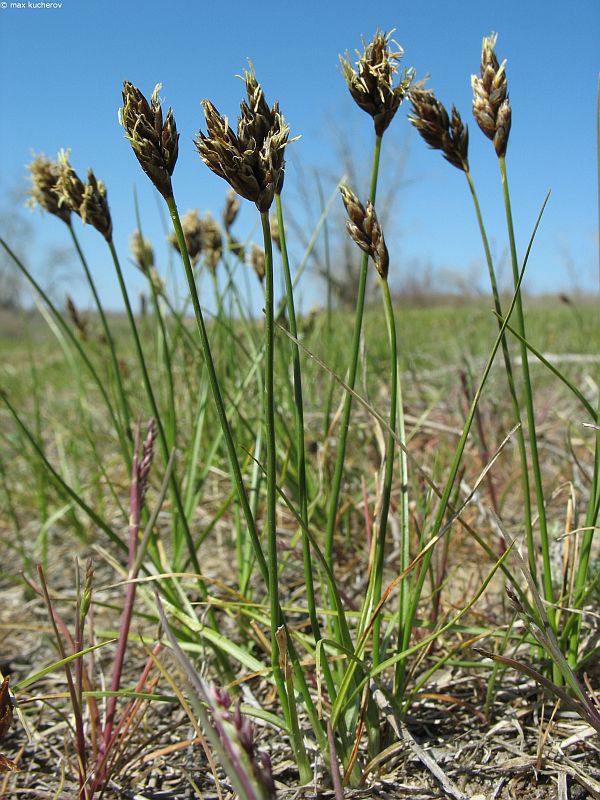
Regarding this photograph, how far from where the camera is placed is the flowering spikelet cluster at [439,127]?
0.81 m

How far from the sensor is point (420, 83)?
0.83m

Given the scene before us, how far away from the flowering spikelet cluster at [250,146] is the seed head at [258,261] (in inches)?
32.9

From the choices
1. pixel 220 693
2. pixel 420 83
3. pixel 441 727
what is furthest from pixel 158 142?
pixel 441 727

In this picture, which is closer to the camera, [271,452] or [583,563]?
[271,452]

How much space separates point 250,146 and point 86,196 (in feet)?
1.47

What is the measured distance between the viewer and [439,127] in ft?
2.70

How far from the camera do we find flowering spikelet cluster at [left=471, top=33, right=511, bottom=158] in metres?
0.81

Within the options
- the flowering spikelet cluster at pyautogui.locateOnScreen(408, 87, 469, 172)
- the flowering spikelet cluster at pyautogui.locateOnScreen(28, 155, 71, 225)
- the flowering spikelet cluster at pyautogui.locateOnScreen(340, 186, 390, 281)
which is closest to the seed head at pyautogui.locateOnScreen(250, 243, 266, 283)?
the flowering spikelet cluster at pyautogui.locateOnScreen(28, 155, 71, 225)

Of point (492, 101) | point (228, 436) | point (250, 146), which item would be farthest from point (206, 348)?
point (492, 101)

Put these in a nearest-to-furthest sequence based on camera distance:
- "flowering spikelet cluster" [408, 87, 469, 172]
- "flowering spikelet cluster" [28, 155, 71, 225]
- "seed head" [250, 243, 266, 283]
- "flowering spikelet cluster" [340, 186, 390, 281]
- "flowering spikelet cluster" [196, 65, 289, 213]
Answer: "flowering spikelet cluster" [196, 65, 289, 213], "flowering spikelet cluster" [340, 186, 390, 281], "flowering spikelet cluster" [408, 87, 469, 172], "flowering spikelet cluster" [28, 155, 71, 225], "seed head" [250, 243, 266, 283]

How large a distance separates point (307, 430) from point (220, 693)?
1398 millimetres

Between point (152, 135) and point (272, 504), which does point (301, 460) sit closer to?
point (272, 504)

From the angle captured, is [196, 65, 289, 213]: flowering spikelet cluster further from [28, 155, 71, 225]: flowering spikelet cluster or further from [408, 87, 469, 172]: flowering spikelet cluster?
[28, 155, 71, 225]: flowering spikelet cluster

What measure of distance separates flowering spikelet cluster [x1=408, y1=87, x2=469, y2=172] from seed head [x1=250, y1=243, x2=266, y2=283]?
0.64 metres
